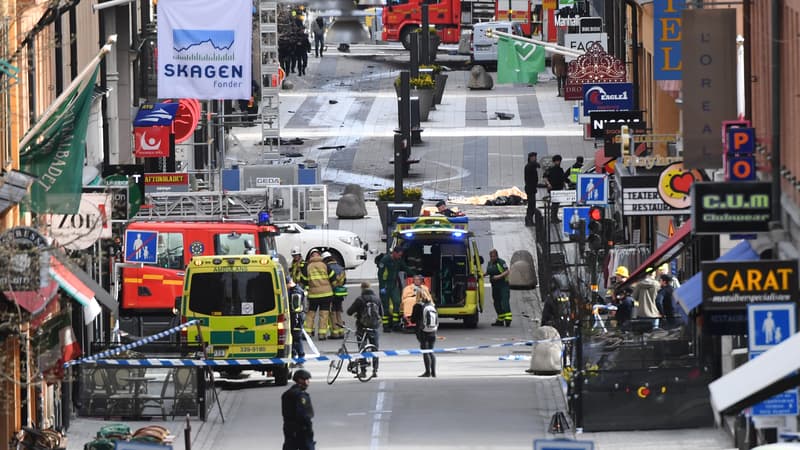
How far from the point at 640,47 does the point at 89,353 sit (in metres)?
18.6

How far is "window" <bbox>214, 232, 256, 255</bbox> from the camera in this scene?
35.9 meters

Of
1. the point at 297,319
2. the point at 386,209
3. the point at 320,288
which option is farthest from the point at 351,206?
the point at 297,319

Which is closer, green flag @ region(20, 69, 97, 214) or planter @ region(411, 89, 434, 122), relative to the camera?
green flag @ region(20, 69, 97, 214)

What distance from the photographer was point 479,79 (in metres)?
72.0

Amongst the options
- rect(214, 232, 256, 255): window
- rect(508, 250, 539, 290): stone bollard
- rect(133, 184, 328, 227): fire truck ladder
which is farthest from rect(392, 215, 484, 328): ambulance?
rect(133, 184, 328, 227): fire truck ladder

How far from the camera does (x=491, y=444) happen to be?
24.7 meters

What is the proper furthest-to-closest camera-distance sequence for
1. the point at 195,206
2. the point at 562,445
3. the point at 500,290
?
the point at 195,206, the point at 500,290, the point at 562,445

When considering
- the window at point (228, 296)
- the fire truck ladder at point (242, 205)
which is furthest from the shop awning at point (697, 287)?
the fire truck ladder at point (242, 205)

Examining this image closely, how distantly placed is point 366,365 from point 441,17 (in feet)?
172

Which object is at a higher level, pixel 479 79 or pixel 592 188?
pixel 479 79

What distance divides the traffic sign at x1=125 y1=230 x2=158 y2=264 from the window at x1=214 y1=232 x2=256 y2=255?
1.30 metres

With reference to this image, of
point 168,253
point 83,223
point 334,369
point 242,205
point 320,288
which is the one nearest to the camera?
point 83,223

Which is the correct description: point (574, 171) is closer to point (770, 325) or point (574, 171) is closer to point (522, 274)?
point (522, 274)

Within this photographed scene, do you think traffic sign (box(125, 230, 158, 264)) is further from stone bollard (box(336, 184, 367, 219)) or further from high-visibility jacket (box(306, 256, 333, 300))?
stone bollard (box(336, 184, 367, 219))
